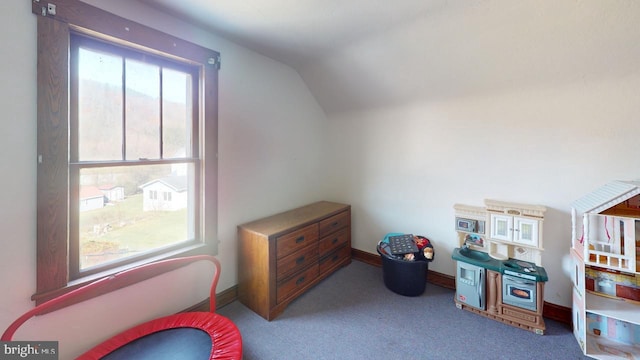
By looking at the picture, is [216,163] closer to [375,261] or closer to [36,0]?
[36,0]

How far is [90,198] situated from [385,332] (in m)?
2.29

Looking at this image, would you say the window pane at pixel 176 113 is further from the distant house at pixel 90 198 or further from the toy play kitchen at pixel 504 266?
the toy play kitchen at pixel 504 266

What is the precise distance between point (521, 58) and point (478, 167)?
3.09ft

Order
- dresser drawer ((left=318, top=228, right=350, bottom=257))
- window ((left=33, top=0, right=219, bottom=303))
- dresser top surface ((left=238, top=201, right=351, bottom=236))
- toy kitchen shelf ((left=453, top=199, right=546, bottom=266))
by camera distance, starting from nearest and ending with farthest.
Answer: window ((left=33, top=0, right=219, bottom=303)), toy kitchen shelf ((left=453, top=199, right=546, bottom=266)), dresser top surface ((left=238, top=201, right=351, bottom=236)), dresser drawer ((left=318, top=228, right=350, bottom=257))

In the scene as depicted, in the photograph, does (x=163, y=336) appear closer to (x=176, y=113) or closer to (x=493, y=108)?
(x=176, y=113)

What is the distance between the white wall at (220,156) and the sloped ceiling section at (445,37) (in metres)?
0.30

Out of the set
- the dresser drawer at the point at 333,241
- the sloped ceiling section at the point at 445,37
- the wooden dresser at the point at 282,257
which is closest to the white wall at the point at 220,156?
the wooden dresser at the point at 282,257

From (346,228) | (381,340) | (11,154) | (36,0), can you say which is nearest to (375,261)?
(346,228)

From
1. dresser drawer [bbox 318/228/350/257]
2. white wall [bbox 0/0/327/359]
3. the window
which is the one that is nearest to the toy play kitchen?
dresser drawer [bbox 318/228/350/257]

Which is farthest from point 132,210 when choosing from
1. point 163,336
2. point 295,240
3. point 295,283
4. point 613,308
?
point 613,308

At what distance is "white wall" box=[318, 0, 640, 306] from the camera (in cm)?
173

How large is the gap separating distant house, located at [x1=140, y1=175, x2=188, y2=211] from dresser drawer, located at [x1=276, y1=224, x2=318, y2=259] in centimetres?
88

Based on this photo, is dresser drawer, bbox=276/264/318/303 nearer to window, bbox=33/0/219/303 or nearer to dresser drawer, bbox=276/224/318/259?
dresser drawer, bbox=276/224/318/259

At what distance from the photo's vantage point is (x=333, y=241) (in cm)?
285
